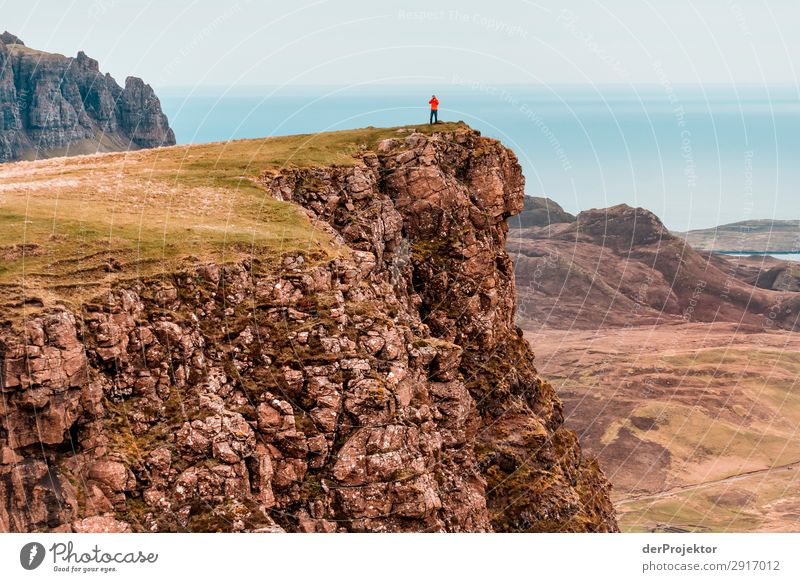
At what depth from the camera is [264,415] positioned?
48969mm

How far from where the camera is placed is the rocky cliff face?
43.8m

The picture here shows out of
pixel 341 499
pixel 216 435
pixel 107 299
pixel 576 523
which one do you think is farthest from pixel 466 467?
pixel 107 299

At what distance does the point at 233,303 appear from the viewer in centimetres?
5256

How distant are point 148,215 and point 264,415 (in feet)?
59.8

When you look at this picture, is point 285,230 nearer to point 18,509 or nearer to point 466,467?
point 466,467

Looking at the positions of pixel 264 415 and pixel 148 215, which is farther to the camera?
pixel 148 215
